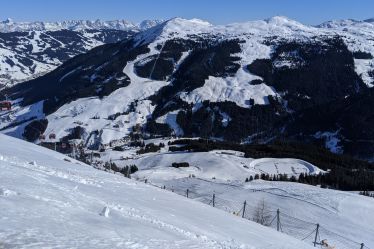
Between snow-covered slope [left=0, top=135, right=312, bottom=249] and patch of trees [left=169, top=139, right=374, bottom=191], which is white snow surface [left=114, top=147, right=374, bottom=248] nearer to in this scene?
snow-covered slope [left=0, top=135, right=312, bottom=249]

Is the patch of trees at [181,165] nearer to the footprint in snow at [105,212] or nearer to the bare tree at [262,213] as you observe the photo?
the bare tree at [262,213]

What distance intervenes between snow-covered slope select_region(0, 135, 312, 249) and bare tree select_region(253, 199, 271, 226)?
17435 mm

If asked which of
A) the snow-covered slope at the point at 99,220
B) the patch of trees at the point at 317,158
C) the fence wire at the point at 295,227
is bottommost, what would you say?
the fence wire at the point at 295,227

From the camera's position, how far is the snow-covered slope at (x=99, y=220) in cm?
1647

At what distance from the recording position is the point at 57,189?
2455 cm

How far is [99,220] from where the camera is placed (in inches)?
781

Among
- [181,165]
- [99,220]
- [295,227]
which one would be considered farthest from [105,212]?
[181,165]

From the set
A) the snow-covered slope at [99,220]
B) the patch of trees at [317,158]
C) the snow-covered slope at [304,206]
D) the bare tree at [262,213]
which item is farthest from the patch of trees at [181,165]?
the snow-covered slope at [99,220]

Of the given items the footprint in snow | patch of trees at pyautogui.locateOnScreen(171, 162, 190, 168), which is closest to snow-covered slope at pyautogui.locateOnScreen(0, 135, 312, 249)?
the footprint in snow

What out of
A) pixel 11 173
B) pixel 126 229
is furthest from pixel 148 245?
pixel 11 173

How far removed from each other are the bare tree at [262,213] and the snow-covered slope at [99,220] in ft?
57.2

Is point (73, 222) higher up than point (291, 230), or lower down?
higher up

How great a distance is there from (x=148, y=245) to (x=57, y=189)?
8.49m

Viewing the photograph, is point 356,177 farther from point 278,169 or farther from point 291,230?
point 291,230
